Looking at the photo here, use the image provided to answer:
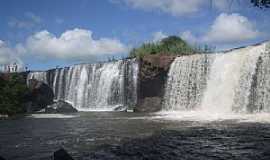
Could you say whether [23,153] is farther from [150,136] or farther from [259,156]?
[259,156]

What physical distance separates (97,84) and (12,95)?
981 cm

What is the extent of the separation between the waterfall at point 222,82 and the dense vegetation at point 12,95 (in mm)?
12516

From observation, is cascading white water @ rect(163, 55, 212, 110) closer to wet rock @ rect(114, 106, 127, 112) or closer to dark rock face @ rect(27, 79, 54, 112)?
wet rock @ rect(114, 106, 127, 112)

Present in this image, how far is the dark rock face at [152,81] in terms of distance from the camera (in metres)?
35.5

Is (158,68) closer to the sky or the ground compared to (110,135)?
closer to the sky

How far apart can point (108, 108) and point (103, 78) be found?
12.5ft

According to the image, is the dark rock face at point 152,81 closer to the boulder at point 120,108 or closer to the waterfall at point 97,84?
the waterfall at point 97,84

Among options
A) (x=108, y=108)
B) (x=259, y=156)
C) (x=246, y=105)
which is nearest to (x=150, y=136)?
(x=259, y=156)

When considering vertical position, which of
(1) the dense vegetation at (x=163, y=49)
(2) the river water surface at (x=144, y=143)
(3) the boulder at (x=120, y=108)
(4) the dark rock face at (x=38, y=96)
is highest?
(1) the dense vegetation at (x=163, y=49)

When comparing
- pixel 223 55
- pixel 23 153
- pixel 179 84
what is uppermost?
pixel 223 55

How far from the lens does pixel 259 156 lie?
1063cm

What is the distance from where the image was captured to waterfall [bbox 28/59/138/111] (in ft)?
126

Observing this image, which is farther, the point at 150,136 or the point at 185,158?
the point at 150,136

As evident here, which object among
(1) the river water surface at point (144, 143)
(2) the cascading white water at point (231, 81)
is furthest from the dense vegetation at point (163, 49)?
(1) the river water surface at point (144, 143)
